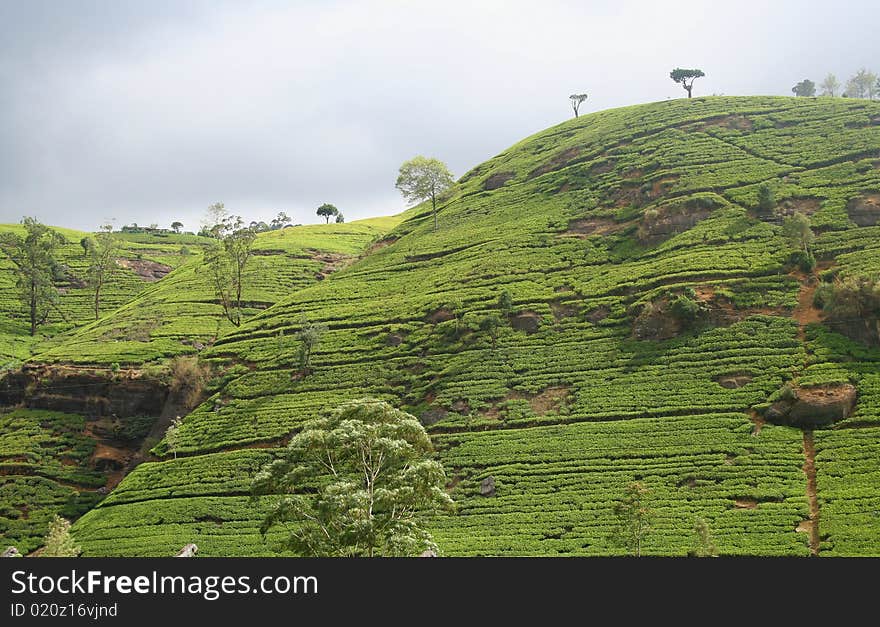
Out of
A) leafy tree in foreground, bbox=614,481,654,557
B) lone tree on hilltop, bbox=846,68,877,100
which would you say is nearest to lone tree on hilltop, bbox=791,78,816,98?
lone tree on hilltop, bbox=846,68,877,100

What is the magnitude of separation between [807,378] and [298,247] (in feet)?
327

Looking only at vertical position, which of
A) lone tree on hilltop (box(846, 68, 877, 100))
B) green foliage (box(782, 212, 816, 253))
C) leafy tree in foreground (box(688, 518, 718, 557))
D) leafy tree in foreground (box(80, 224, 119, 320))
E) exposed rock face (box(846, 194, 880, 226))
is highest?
lone tree on hilltop (box(846, 68, 877, 100))

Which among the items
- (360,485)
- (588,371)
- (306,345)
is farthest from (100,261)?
(360,485)

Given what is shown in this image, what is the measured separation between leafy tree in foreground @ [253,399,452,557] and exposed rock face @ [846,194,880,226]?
60584 millimetres

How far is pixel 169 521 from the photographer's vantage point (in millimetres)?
50812

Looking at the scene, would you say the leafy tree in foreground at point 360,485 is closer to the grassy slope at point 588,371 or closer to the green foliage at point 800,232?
the grassy slope at point 588,371

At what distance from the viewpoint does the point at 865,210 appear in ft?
229

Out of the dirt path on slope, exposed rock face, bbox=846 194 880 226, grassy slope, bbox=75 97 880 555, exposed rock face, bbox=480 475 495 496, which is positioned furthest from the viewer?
exposed rock face, bbox=846 194 880 226

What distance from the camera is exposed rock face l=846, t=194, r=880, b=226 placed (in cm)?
6850

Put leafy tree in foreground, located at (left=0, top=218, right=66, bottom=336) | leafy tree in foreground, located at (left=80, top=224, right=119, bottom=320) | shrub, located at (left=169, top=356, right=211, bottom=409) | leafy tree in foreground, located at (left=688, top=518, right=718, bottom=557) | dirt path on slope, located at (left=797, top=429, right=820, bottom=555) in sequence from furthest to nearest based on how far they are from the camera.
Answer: leafy tree in foreground, located at (left=80, top=224, right=119, bottom=320) < leafy tree in foreground, located at (left=0, top=218, right=66, bottom=336) < shrub, located at (left=169, top=356, right=211, bottom=409) < dirt path on slope, located at (left=797, top=429, right=820, bottom=555) < leafy tree in foreground, located at (left=688, top=518, right=718, bottom=557)

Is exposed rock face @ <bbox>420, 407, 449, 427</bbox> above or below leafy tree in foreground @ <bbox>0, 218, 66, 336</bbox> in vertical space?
below

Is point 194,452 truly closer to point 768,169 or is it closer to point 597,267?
point 597,267

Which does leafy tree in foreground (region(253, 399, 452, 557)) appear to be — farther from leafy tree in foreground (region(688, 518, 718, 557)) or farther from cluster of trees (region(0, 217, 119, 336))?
cluster of trees (region(0, 217, 119, 336))

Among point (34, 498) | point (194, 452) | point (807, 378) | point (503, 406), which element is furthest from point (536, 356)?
point (34, 498)
